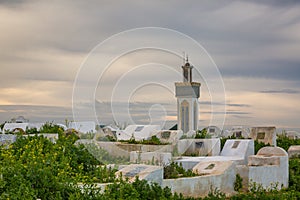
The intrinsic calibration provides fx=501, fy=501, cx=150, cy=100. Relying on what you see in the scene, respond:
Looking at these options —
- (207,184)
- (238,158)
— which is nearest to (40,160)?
(207,184)

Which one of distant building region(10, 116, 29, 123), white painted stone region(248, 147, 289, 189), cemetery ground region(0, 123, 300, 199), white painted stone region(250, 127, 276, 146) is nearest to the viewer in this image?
cemetery ground region(0, 123, 300, 199)

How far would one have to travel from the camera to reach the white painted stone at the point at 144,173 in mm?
9913

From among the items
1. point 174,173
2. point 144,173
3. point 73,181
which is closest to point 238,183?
point 174,173

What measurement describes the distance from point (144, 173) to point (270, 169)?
453 cm

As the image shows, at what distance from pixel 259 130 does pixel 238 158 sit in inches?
159

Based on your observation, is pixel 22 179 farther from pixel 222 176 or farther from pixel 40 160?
pixel 222 176

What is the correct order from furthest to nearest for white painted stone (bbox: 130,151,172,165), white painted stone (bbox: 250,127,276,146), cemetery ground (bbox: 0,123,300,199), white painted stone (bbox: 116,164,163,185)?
white painted stone (bbox: 250,127,276,146) < white painted stone (bbox: 130,151,172,165) < white painted stone (bbox: 116,164,163,185) < cemetery ground (bbox: 0,123,300,199)

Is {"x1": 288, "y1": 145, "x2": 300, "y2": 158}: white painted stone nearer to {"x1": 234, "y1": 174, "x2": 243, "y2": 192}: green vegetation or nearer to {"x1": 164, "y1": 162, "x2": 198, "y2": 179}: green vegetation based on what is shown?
{"x1": 234, "y1": 174, "x2": 243, "y2": 192}: green vegetation

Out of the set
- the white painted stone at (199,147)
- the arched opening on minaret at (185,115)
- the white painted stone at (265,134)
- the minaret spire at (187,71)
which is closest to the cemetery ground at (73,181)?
the arched opening on minaret at (185,115)

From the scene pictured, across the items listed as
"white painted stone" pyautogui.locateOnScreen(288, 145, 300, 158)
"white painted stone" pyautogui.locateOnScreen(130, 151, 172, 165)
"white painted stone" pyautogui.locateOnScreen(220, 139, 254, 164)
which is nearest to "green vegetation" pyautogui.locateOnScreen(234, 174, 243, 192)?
"white painted stone" pyautogui.locateOnScreen(130, 151, 172, 165)

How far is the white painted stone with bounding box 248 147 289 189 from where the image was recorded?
12.9 meters

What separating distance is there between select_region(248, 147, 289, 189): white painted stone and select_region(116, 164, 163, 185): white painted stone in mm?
3475

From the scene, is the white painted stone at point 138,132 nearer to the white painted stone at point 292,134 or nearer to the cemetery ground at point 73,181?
the white painted stone at point 292,134

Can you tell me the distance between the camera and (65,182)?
8.74 m
